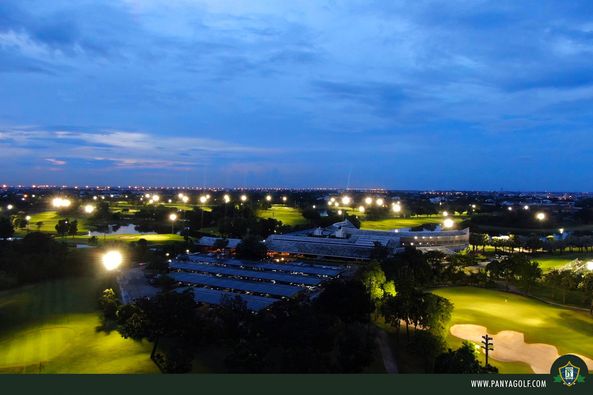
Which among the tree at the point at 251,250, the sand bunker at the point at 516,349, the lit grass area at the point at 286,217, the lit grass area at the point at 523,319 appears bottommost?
the sand bunker at the point at 516,349

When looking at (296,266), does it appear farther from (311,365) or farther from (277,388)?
(277,388)

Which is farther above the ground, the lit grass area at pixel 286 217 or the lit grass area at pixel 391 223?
the lit grass area at pixel 286 217

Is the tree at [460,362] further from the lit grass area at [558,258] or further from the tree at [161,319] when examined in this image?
the lit grass area at [558,258]

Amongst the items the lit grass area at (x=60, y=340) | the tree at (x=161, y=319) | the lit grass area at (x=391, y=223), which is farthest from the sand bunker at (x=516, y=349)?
the lit grass area at (x=391, y=223)

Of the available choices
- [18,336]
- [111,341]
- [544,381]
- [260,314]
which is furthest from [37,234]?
[544,381]

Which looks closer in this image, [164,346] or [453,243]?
[164,346]

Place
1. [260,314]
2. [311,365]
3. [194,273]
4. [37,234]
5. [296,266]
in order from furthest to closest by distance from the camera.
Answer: [37,234] → [296,266] → [194,273] → [260,314] → [311,365]
